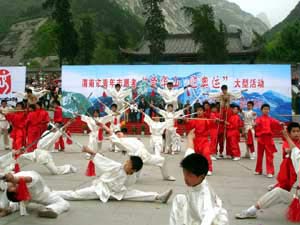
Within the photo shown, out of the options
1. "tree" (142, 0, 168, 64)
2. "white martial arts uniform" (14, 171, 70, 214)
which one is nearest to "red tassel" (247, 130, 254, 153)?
"white martial arts uniform" (14, 171, 70, 214)

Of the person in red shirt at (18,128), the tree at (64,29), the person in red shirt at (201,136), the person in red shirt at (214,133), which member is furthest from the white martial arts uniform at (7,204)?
the tree at (64,29)

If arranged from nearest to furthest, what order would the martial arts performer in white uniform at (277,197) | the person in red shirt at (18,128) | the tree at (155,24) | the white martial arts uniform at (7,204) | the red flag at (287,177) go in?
the martial arts performer in white uniform at (277,197), the red flag at (287,177), the white martial arts uniform at (7,204), the person in red shirt at (18,128), the tree at (155,24)

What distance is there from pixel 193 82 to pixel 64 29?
52.2ft

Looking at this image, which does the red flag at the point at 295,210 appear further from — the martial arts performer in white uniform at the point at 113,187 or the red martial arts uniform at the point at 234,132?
the red martial arts uniform at the point at 234,132

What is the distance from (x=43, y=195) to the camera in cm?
589

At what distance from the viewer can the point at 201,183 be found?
4047 millimetres

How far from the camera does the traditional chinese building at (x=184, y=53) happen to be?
33.6 meters

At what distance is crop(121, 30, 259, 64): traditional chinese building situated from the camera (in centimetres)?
3359

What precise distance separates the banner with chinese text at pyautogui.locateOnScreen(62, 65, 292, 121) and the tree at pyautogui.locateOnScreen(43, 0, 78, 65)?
44.6 feet

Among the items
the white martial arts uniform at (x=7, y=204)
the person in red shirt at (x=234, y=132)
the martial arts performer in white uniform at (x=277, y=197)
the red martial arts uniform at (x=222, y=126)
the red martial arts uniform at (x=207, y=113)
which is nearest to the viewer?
the martial arts performer in white uniform at (x=277, y=197)

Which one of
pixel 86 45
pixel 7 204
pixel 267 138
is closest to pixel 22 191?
pixel 7 204

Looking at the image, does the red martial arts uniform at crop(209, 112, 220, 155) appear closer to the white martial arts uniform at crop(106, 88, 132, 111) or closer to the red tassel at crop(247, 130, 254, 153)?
the red tassel at crop(247, 130, 254, 153)

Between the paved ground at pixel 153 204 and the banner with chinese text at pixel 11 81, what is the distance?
785 centimetres

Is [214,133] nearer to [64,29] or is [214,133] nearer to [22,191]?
[22,191]
